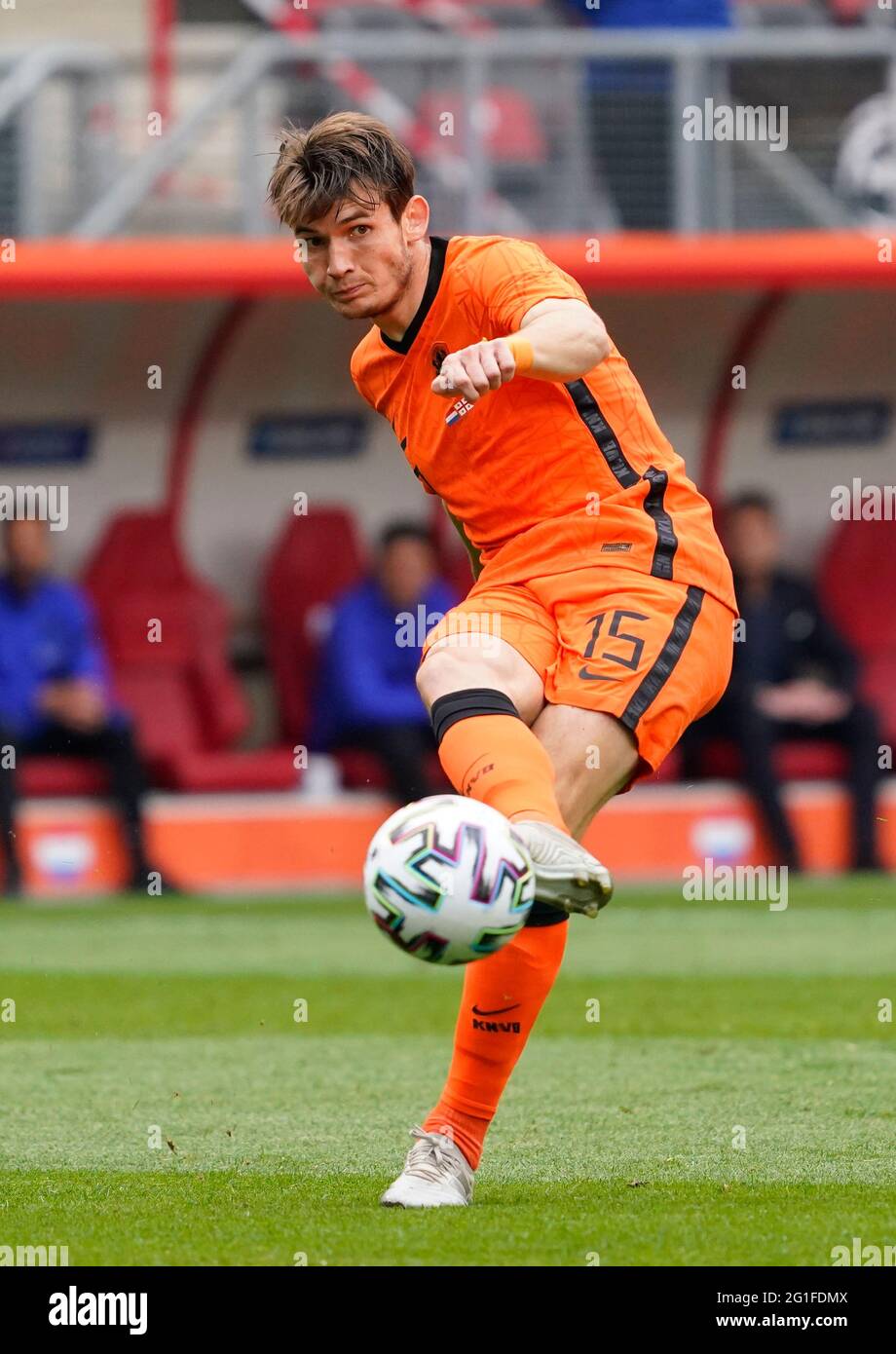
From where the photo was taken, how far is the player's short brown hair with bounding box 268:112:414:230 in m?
4.65

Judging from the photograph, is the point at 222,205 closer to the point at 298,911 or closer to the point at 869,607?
the point at 298,911

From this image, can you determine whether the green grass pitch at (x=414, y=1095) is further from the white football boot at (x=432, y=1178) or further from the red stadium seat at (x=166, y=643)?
the red stadium seat at (x=166, y=643)

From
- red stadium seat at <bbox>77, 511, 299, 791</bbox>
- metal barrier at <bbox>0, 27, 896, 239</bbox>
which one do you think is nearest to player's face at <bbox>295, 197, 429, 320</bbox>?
metal barrier at <bbox>0, 27, 896, 239</bbox>

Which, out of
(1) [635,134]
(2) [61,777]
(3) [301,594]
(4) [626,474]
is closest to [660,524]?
(4) [626,474]

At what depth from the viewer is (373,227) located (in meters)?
4.71

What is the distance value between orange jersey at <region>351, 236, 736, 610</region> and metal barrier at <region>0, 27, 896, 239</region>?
6.83 meters

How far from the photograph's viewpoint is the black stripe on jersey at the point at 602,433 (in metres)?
4.88

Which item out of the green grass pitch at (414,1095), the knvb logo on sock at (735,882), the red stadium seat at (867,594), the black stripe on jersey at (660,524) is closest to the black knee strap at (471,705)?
the black stripe on jersey at (660,524)

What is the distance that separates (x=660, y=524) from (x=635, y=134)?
743 centimetres

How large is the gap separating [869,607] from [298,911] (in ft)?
14.1

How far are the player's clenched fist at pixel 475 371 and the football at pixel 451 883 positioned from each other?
2.38ft

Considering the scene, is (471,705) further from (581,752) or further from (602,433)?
(602,433)

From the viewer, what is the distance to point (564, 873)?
421 centimetres
